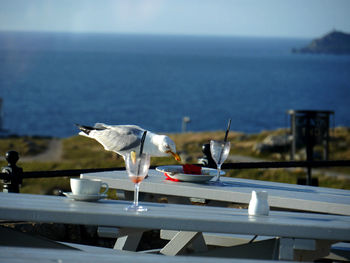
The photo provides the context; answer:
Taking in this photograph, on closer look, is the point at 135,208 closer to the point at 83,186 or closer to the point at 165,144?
the point at 83,186

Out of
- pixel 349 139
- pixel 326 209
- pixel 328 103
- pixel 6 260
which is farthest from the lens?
→ pixel 328 103

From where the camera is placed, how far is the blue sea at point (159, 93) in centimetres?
6888

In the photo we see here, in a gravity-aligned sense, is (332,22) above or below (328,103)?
above

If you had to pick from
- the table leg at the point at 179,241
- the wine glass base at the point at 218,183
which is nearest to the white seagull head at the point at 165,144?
the wine glass base at the point at 218,183

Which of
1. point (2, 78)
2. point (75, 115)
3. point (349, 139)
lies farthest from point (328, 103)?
point (349, 139)

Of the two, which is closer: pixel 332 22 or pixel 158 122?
pixel 158 122

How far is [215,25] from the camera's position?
11050 cm

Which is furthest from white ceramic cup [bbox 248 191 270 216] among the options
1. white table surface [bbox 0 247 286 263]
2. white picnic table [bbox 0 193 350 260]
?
white table surface [bbox 0 247 286 263]

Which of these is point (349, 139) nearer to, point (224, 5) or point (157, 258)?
point (157, 258)

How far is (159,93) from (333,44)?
2182 inches

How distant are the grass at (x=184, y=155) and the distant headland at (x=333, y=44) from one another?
326 feet

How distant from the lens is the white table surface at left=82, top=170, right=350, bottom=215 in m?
3.53

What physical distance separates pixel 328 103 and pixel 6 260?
8110 cm

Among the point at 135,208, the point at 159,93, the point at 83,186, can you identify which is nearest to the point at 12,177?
the point at 83,186
